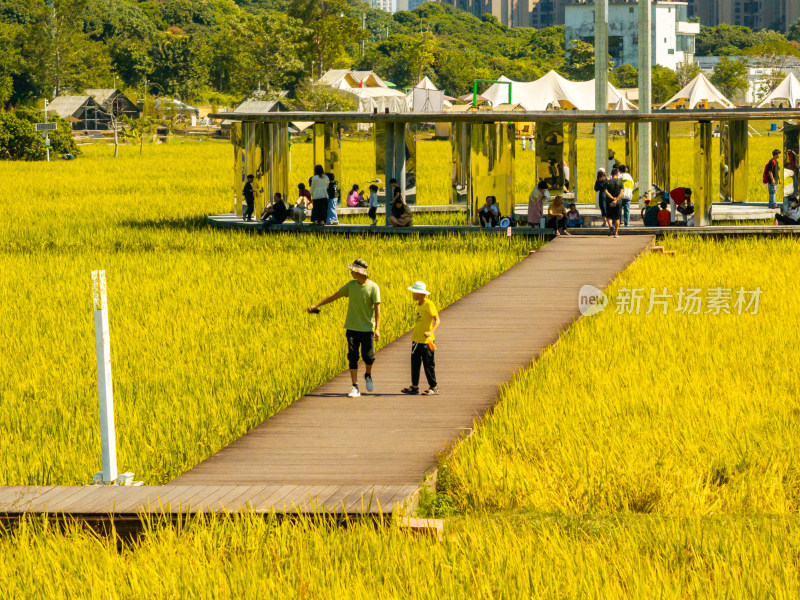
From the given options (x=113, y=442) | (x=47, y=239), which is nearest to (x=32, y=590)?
(x=113, y=442)

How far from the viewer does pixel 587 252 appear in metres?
23.6

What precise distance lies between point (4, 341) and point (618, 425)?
8494 mm

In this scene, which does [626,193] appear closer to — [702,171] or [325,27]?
[702,171]

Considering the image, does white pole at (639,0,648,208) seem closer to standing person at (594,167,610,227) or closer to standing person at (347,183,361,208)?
standing person at (594,167,610,227)

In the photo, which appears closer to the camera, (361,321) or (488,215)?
(361,321)

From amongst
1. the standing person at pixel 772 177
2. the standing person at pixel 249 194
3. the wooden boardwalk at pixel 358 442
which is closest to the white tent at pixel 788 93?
the standing person at pixel 772 177

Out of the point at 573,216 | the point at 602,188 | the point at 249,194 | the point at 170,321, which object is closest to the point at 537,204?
the point at 573,216

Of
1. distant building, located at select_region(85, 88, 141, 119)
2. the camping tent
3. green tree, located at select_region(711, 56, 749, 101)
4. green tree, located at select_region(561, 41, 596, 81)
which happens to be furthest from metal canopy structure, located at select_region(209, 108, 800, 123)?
green tree, located at select_region(561, 41, 596, 81)

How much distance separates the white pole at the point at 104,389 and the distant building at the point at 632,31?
157 m

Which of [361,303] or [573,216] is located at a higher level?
[573,216]

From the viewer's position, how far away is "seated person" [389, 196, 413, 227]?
89.8 feet

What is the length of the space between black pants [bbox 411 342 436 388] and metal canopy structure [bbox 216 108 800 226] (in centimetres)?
Result: 1520

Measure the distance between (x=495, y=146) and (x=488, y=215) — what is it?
68.4 inches

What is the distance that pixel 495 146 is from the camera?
2806 centimetres
